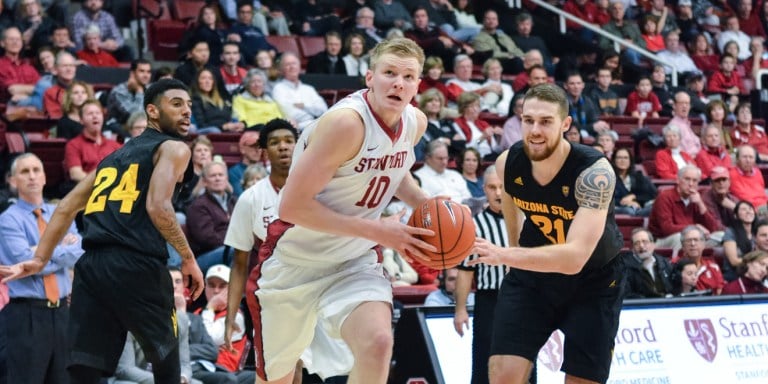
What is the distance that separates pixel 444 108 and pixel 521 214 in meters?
6.59

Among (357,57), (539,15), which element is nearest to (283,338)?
(357,57)

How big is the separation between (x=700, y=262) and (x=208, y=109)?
516cm

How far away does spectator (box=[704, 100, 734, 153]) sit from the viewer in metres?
14.4

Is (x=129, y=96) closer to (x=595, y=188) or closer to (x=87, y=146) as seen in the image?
(x=87, y=146)

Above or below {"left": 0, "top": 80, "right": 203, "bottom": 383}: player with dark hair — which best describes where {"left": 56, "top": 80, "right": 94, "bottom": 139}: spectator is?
above

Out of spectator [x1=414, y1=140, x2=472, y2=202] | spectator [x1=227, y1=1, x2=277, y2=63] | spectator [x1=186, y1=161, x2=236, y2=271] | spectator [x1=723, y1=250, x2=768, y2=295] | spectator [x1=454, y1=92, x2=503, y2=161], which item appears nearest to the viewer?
spectator [x1=186, y1=161, x2=236, y2=271]

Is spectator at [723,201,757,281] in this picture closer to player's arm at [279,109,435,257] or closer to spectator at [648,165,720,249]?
spectator at [648,165,720,249]

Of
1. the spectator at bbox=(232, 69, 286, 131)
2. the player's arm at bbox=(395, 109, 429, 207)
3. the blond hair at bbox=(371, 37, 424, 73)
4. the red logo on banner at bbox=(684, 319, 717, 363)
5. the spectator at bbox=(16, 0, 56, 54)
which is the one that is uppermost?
the spectator at bbox=(16, 0, 56, 54)

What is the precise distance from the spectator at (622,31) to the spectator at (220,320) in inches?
368

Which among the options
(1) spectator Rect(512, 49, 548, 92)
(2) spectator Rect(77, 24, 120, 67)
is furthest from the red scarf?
(2) spectator Rect(77, 24, 120, 67)

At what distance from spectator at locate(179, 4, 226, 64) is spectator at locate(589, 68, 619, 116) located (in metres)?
4.94

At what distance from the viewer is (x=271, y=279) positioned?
17.9ft

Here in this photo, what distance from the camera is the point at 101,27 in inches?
512

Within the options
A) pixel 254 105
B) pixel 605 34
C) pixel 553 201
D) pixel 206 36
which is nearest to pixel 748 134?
pixel 605 34
